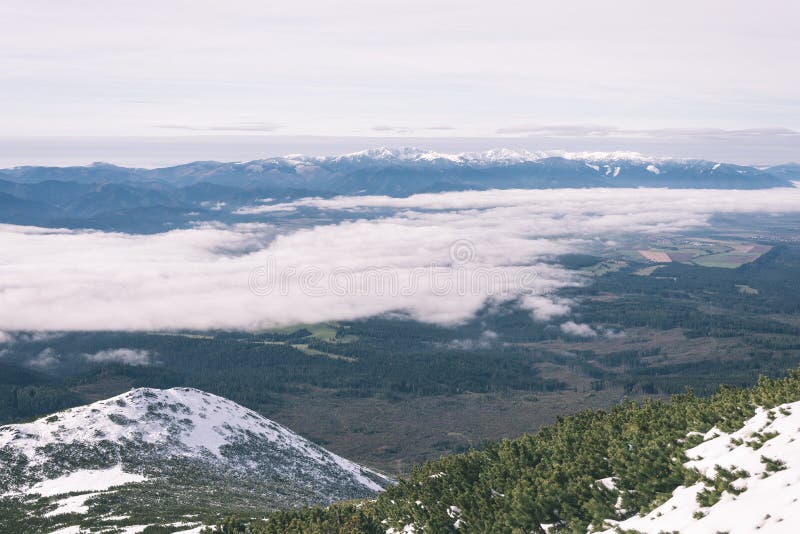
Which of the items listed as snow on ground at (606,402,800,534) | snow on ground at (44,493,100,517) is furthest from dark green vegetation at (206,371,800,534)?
snow on ground at (44,493,100,517)

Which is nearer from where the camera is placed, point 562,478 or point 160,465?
point 562,478

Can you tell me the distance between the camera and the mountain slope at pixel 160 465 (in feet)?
364

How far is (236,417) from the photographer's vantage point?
7347 inches

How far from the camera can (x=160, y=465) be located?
146m

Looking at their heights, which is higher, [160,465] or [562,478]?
[562,478]

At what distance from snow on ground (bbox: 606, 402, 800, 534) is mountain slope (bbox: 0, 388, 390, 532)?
7753 cm

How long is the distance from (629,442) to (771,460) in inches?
871

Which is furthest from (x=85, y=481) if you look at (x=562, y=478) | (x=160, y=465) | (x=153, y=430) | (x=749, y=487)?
(x=749, y=487)

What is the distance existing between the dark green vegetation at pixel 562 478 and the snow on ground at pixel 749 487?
3.35 ft

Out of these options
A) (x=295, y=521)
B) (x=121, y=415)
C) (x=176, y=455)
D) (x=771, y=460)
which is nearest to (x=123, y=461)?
(x=176, y=455)

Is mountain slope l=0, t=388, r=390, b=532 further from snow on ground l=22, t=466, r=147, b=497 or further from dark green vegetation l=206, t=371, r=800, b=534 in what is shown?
dark green vegetation l=206, t=371, r=800, b=534

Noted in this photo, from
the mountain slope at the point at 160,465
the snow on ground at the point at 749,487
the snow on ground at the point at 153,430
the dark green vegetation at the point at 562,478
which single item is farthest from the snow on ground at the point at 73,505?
the snow on ground at the point at 749,487

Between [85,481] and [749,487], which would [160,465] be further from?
[749,487]

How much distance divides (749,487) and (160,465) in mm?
133802
